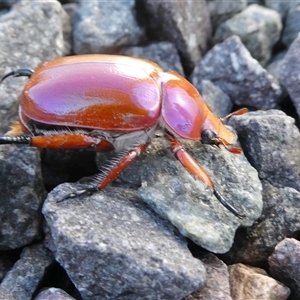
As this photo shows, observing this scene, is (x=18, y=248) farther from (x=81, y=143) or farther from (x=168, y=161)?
(x=168, y=161)

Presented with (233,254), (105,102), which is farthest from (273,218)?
(105,102)

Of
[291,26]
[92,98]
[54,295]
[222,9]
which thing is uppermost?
[291,26]

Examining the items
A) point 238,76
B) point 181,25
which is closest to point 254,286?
point 238,76

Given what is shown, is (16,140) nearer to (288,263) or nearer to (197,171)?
(197,171)

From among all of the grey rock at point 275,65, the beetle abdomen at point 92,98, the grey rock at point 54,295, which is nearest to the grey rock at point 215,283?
the grey rock at point 54,295

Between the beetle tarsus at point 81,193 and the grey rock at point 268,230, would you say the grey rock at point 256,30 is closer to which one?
the grey rock at point 268,230

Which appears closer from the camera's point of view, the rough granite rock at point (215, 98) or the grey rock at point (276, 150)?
the grey rock at point (276, 150)

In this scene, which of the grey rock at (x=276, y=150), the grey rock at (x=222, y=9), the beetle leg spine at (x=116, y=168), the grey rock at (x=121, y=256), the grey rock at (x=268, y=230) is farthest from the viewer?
the grey rock at (x=222, y=9)

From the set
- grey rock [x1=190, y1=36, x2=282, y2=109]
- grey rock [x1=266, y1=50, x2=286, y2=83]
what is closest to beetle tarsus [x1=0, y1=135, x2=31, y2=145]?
grey rock [x1=190, y1=36, x2=282, y2=109]
